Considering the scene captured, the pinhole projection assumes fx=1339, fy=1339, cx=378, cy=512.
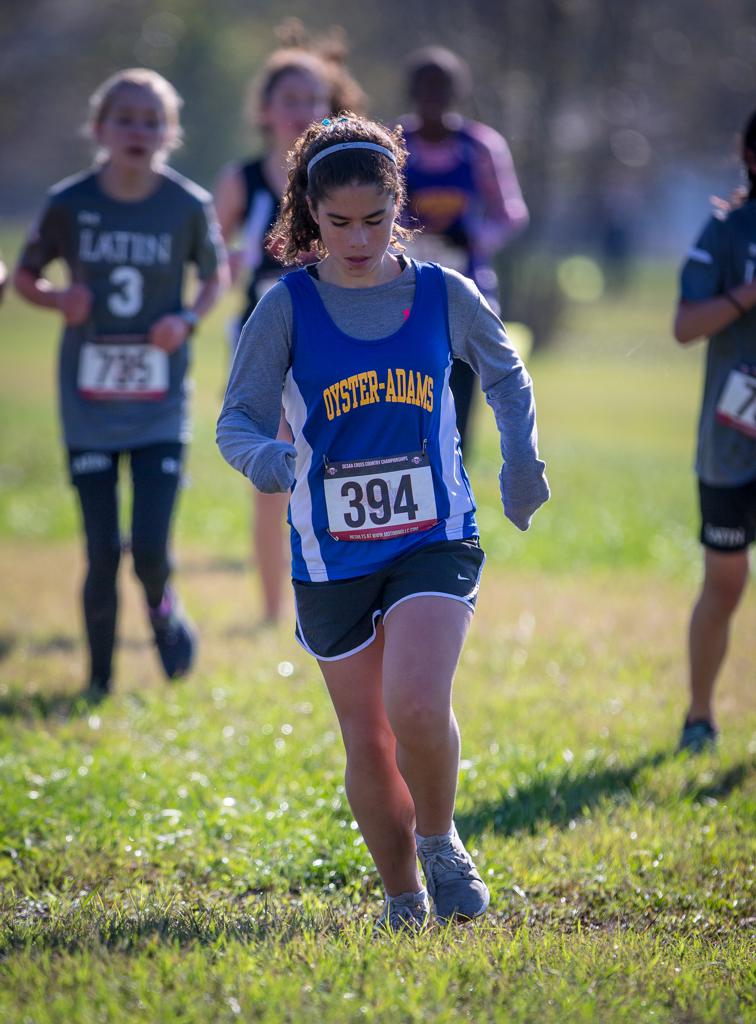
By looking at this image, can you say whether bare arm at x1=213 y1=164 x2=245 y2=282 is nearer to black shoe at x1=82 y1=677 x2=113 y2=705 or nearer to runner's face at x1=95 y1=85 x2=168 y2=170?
runner's face at x1=95 y1=85 x2=168 y2=170

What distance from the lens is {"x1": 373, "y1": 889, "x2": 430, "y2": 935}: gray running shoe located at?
3.55m

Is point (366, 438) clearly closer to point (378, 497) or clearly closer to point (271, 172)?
point (378, 497)

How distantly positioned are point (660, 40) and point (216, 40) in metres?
19.6

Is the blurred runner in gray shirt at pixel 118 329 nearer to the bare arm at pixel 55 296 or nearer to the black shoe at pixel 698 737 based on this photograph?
the bare arm at pixel 55 296

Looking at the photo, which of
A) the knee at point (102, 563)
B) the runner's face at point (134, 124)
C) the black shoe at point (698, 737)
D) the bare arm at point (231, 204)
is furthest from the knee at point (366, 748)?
the bare arm at point (231, 204)

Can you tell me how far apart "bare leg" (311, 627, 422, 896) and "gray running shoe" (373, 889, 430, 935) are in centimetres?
3

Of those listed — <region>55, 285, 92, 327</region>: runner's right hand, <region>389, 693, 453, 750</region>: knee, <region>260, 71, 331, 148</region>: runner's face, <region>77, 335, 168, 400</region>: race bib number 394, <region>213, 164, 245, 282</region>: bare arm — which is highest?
<region>260, 71, 331, 148</region>: runner's face

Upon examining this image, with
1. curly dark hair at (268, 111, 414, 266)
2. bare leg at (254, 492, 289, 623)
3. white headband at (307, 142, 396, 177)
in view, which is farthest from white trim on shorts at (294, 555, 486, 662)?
bare leg at (254, 492, 289, 623)

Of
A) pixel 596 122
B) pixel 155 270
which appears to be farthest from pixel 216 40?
pixel 155 270

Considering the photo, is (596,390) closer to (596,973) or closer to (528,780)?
(528,780)

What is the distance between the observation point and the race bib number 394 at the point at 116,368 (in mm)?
5926

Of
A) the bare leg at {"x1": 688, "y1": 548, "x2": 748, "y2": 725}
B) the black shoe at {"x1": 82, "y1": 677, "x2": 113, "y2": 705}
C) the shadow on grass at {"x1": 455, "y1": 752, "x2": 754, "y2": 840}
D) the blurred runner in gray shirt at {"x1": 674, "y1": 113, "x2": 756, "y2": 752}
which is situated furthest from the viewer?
the black shoe at {"x1": 82, "y1": 677, "x2": 113, "y2": 705}

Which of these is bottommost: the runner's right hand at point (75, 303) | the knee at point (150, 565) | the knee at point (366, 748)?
the knee at point (366, 748)

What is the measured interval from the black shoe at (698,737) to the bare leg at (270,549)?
2.73 meters
